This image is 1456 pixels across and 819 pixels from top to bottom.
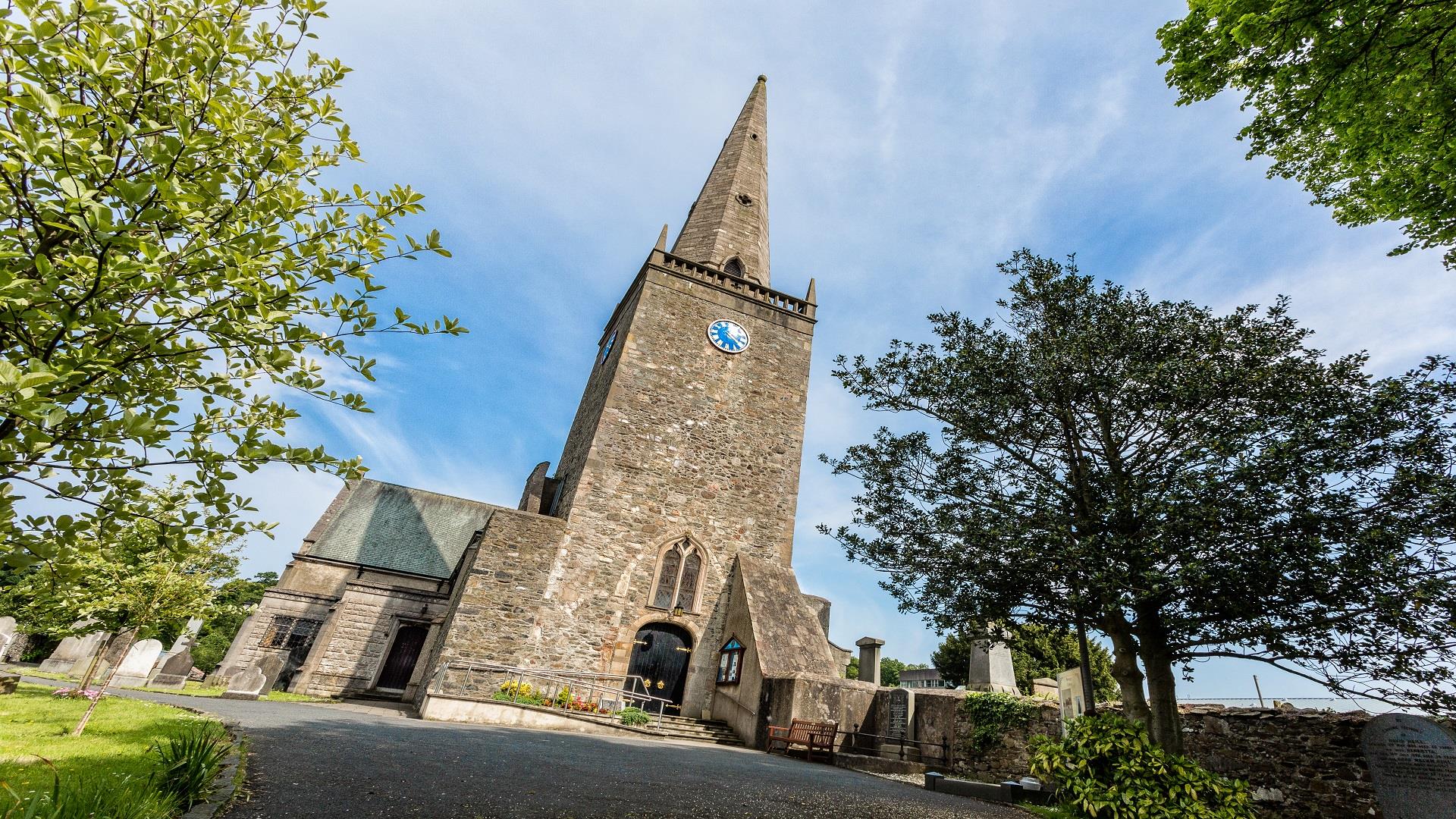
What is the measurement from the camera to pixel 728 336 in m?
20.6

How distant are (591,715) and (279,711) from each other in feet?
19.2

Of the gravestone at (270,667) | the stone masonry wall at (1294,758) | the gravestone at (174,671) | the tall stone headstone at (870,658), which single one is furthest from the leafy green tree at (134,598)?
the stone masonry wall at (1294,758)

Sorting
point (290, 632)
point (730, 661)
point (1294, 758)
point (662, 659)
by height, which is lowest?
point (290, 632)

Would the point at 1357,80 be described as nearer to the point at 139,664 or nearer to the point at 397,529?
the point at 139,664

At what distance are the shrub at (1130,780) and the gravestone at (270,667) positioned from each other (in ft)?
59.2

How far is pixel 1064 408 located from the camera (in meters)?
9.23

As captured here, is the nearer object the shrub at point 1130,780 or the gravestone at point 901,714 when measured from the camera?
the shrub at point 1130,780

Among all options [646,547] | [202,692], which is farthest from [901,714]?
[202,692]

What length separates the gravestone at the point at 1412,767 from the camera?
7289mm

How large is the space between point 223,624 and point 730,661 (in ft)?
142

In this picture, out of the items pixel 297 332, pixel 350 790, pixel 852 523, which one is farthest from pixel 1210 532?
pixel 350 790

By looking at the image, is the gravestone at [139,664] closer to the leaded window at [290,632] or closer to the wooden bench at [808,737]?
the leaded window at [290,632]

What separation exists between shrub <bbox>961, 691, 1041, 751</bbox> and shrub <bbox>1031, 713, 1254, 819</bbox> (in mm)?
3376

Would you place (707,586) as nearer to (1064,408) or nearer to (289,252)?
(1064,408)
